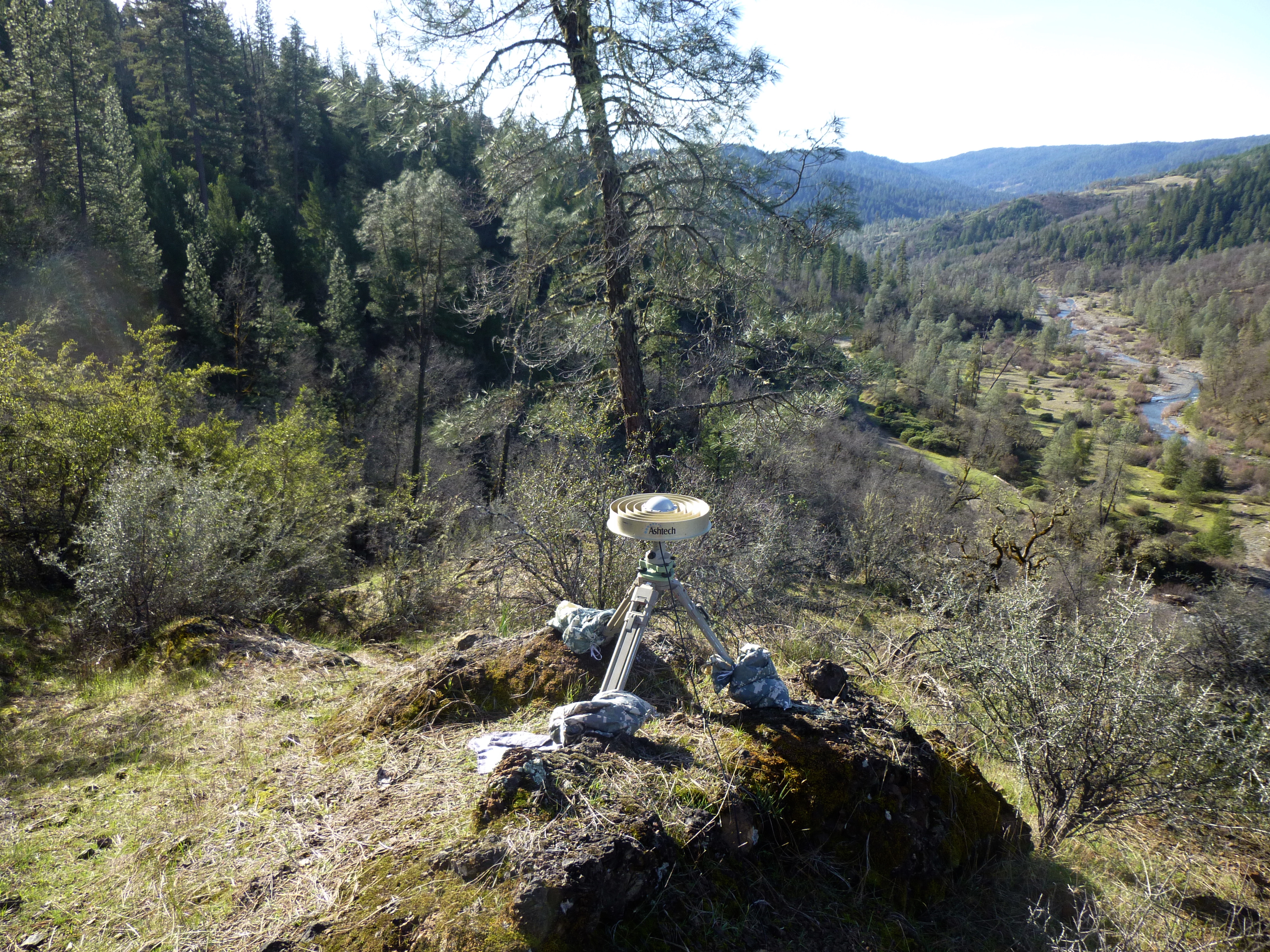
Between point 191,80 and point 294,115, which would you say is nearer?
point 191,80

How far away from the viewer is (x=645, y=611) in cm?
280

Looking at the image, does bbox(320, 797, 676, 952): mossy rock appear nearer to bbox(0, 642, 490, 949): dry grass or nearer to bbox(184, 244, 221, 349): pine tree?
bbox(0, 642, 490, 949): dry grass

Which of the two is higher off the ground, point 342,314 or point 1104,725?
point 342,314

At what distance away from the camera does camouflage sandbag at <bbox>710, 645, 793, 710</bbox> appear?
9.18 feet

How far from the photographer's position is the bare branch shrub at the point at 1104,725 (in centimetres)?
293

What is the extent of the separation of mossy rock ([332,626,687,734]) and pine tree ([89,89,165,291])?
79.1ft

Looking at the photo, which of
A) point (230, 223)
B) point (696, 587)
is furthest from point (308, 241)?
point (696, 587)

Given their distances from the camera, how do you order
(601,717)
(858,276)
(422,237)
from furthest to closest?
(858,276) → (422,237) → (601,717)

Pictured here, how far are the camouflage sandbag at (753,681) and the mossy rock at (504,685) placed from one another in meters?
0.53

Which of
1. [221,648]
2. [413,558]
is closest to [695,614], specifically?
[221,648]

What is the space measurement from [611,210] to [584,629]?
4883mm

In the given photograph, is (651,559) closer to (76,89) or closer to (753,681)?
(753,681)

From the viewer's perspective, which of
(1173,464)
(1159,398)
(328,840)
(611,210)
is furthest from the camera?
(1159,398)

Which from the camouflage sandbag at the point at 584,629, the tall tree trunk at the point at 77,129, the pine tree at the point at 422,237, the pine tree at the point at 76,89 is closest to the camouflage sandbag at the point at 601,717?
the camouflage sandbag at the point at 584,629
